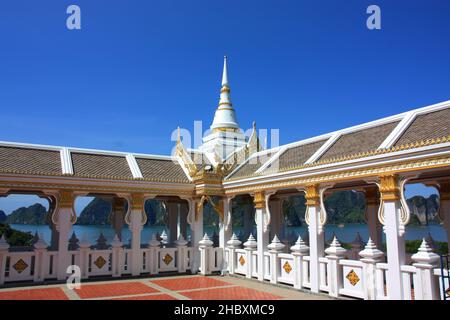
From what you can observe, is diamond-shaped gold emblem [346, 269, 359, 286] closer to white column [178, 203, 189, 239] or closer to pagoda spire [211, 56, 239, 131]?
white column [178, 203, 189, 239]

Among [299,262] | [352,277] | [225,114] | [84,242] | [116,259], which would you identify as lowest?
[352,277]

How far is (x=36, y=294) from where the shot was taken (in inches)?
431

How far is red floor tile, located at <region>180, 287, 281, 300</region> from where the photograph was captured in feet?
34.3

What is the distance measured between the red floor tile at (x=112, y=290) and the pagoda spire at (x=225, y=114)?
1241cm

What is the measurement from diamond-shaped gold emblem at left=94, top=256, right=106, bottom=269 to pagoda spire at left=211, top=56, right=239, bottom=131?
11.6 metres

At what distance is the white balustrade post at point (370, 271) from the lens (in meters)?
9.30

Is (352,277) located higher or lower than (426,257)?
lower

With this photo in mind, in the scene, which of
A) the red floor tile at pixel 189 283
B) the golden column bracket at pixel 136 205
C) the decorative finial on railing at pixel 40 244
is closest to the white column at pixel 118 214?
the golden column bracket at pixel 136 205

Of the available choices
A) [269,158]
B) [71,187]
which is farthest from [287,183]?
[71,187]

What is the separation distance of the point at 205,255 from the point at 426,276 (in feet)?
26.7

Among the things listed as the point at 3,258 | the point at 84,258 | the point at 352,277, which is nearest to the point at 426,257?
the point at 352,277

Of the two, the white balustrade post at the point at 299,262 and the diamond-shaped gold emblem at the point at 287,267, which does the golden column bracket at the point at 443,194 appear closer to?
the white balustrade post at the point at 299,262

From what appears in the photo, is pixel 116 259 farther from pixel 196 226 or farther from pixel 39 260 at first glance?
pixel 196 226
